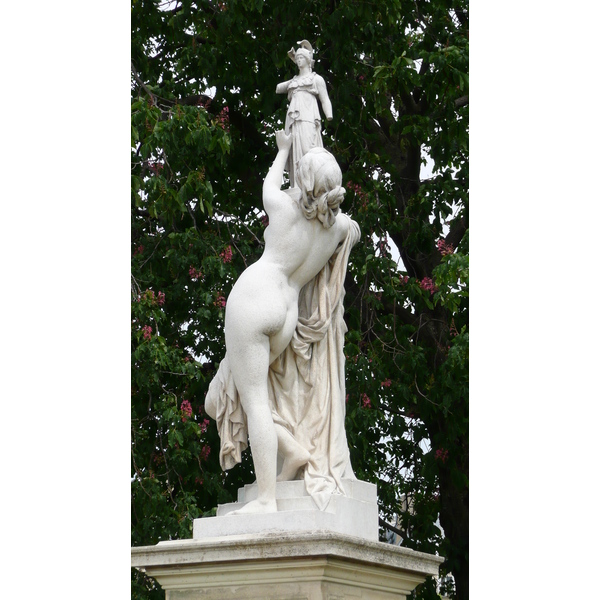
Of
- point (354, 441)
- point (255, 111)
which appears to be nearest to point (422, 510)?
point (354, 441)

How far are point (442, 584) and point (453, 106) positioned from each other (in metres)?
4.35

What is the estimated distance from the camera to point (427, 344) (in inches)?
520

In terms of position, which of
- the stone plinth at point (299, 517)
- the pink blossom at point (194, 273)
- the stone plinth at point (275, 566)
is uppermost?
the pink blossom at point (194, 273)

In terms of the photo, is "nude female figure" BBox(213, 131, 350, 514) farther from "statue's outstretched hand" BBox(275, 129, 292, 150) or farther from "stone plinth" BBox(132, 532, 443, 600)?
"stone plinth" BBox(132, 532, 443, 600)

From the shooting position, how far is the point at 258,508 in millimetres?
7535

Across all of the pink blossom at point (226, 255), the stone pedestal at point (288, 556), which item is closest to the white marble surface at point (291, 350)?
the stone pedestal at point (288, 556)

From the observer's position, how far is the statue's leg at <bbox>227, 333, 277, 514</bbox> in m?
7.57

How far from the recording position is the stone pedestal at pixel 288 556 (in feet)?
23.6

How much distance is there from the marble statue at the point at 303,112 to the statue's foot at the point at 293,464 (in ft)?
4.84

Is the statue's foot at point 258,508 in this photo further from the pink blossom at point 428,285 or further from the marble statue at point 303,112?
the pink blossom at point 428,285

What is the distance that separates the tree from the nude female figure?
11.8 ft

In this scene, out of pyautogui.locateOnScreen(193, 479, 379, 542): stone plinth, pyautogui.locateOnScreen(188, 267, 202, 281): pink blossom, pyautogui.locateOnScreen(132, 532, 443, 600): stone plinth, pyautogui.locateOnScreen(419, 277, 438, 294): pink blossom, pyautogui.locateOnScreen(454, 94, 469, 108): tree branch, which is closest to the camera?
pyautogui.locateOnScreen(132, 532, 443, 600): stone plinth

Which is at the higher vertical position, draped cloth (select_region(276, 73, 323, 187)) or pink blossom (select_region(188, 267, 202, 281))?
pink blossom (select_region(188, 267, 202, 281))

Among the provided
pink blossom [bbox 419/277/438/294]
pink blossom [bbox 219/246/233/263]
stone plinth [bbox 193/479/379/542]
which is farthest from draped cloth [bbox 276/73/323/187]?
pink blossom [bbox 419/277/438/294]
